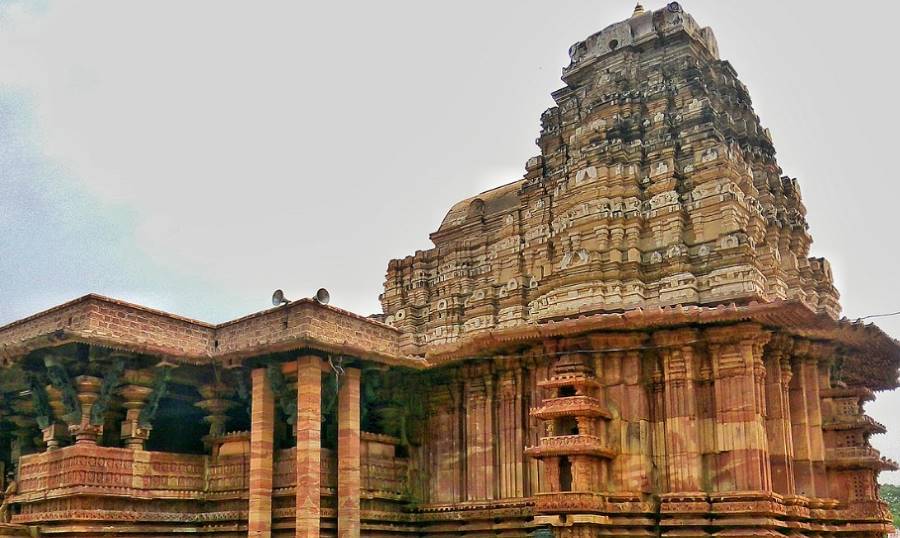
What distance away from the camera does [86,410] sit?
1570 centimetres

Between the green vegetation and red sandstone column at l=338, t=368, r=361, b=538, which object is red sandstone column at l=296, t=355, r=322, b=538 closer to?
red sandstone column at l=338, t=368, r=361, b=538

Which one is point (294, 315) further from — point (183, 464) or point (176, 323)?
point (183, 464)

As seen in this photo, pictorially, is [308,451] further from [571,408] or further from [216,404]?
[571,408]

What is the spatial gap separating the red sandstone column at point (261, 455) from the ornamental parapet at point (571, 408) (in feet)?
14.9

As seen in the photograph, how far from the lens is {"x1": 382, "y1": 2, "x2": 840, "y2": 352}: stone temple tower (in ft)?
55.3

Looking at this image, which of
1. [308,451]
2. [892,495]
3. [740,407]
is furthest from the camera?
[892,495]

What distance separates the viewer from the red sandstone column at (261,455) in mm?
15547

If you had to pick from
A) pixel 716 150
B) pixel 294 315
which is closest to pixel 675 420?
pixel 716 150

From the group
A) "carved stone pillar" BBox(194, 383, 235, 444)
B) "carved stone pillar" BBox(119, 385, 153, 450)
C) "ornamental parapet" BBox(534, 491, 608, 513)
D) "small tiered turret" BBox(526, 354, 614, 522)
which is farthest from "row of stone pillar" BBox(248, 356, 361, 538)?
"ornamental parapet" BBox(534, 491, 608, 513)

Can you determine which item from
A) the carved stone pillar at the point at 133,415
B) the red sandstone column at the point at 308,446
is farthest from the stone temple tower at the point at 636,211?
the carved stone pillar at the point at 133,415

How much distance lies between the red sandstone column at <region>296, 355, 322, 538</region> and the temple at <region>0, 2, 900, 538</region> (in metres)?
0.03

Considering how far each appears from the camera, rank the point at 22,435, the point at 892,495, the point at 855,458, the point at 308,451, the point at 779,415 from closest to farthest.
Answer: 1. the point at 308,451
2. the point at 779,415
3. the point at 855,458
4. the point at 22,435
5. the point at 892,495

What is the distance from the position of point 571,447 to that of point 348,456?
3.90m

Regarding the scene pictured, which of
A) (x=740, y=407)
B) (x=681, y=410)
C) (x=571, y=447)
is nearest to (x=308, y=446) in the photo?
(x=571, y=447)
